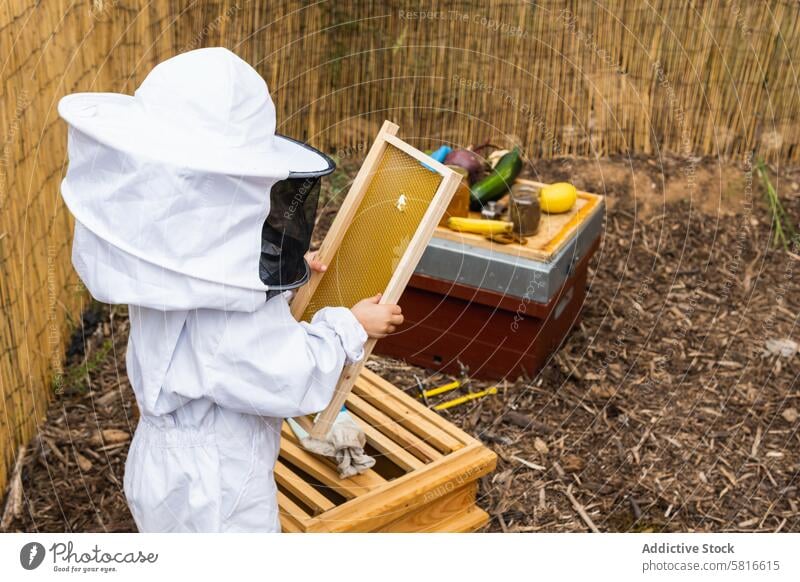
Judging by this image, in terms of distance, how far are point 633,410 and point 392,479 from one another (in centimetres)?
193

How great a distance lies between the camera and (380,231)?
13.1ft

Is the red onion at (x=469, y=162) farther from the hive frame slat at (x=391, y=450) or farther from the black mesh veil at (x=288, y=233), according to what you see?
the black mesh veil at (x=288, y=233)

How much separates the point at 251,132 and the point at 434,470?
6.87ft

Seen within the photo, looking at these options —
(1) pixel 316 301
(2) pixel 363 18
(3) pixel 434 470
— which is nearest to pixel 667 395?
(3) pixel 434 470

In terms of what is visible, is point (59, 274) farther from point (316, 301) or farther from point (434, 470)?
point (434, 470)

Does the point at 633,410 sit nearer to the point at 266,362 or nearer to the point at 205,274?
the point at 266,362

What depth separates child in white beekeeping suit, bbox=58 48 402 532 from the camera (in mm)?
3041

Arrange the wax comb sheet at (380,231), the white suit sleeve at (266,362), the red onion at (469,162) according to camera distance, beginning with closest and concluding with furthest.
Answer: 1. the white suit sleeve at (266,362)
2. the wax comb sheet at (380,231)
3. the red onion at (469,162)

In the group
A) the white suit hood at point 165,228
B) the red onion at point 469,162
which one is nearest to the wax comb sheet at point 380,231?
the white suit hood at point 165,228

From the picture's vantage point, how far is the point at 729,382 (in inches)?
244

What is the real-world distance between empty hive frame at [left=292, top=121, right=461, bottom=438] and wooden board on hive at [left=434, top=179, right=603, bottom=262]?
5.00 ft

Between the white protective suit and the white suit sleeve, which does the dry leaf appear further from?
the white suit sleeve

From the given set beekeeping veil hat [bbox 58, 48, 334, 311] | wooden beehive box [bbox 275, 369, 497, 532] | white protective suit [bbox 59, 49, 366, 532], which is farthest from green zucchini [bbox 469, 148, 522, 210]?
beekeeping veil hat [bbox 58, 48, 334, 311]

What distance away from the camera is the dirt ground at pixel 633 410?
17.1 ft
